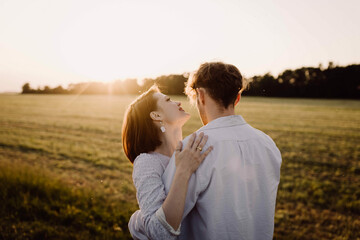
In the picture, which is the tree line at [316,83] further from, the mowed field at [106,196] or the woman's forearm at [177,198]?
the woman's forearm at [177,198]

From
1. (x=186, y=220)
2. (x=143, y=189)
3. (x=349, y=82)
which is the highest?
(x=349, y=82)

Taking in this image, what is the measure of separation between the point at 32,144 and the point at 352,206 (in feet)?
44.6

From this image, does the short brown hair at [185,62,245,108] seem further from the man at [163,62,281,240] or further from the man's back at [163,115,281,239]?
the man's back at [163,115,281,239]

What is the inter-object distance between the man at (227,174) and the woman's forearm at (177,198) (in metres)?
0.06

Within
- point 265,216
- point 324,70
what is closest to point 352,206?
point 265,216

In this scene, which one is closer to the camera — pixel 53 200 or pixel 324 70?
pixel 53 200

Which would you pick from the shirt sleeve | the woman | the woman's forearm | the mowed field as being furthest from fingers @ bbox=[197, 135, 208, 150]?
the mowed field

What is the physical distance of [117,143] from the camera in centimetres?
1386

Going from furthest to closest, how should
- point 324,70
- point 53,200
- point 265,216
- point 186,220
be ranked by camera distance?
point 324,70
point 53,200
point 186,220
point 265,216

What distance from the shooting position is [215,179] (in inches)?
Result: 67.0

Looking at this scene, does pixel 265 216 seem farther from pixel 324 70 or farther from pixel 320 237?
pixel 324 70

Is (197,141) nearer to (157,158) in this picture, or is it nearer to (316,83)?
(157,158)

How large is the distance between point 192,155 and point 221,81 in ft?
2.02

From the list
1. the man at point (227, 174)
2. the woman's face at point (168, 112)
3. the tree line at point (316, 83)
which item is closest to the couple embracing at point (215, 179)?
the man at point (227, 174)
